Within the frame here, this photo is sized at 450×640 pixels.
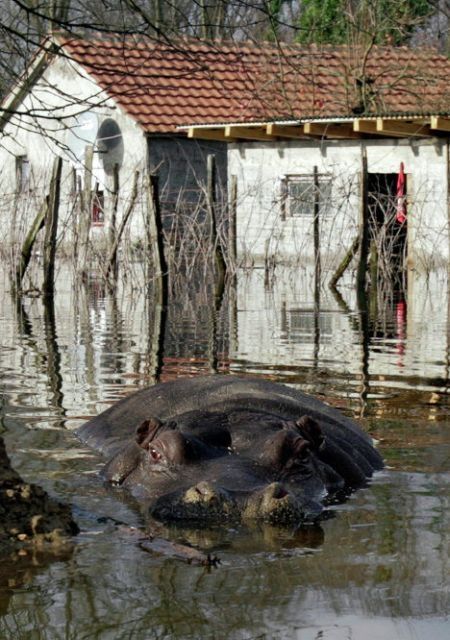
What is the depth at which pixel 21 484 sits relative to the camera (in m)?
5.46

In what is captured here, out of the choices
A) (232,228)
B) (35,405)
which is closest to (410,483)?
(35,405)

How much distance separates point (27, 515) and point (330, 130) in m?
19.3

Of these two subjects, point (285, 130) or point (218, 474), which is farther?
point (285, 130)

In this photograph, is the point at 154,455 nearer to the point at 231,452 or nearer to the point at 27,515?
the point at 231,452

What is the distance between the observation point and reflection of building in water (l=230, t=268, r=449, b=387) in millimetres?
11367

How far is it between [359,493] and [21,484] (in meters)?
1.85

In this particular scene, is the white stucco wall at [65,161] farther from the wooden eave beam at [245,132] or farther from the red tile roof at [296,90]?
the wooden eave beam at [245,132]

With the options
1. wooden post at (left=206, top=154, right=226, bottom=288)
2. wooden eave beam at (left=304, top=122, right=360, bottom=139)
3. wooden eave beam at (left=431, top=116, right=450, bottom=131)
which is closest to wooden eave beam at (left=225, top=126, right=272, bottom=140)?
wooden eave beam at (left=304, top=122, right=360, bottom=139)

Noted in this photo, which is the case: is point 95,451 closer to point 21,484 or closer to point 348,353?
point 21,484

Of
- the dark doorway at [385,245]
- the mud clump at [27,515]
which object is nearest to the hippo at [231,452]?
the mud clump at [27,515]

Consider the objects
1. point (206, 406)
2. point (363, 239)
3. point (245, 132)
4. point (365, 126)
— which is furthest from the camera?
point (245, 132)

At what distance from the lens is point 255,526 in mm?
5449

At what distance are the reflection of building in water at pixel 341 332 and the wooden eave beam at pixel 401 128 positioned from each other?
2.71 metres

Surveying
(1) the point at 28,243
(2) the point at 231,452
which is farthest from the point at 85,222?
(2) the point at 231,452
